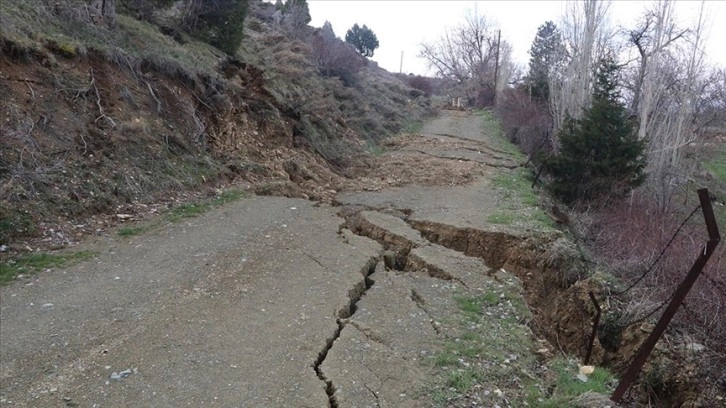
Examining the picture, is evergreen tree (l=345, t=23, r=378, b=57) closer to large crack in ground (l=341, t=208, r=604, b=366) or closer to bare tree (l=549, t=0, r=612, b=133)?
bare tree (l=549, t=0, r=612, b=133)

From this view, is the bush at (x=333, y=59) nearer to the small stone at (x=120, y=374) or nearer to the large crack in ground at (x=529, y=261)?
→ the large crack in ground at (x=529, y=261)

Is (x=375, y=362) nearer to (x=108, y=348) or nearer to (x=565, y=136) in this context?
(x=108, y=348)

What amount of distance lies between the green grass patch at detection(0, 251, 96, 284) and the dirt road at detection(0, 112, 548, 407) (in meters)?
0.14

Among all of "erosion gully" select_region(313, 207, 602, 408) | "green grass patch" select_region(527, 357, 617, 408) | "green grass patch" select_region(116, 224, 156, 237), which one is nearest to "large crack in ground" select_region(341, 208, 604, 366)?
"erosion gully" select_region(313, 207, 602, 408)

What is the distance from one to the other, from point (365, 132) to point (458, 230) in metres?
11.7

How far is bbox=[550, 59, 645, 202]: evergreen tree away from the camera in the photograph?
408 inches

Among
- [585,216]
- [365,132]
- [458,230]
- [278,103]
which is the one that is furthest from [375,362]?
[365,132]

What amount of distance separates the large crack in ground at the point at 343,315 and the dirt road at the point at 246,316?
Answer: 2 cm

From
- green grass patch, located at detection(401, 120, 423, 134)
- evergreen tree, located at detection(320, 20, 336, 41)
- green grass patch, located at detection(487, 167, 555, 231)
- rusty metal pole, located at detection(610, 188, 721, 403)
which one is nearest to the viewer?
rusty metal pole, located at detection(610, 188, 721, 403)

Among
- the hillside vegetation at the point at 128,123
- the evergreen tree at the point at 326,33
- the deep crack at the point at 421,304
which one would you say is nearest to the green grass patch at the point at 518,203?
the deep crack at the point at 421,304

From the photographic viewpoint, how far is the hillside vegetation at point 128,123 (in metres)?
5.98

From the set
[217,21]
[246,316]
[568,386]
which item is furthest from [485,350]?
[217,21]

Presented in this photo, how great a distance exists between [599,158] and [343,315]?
8.36 meters

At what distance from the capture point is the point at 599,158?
419 inches
